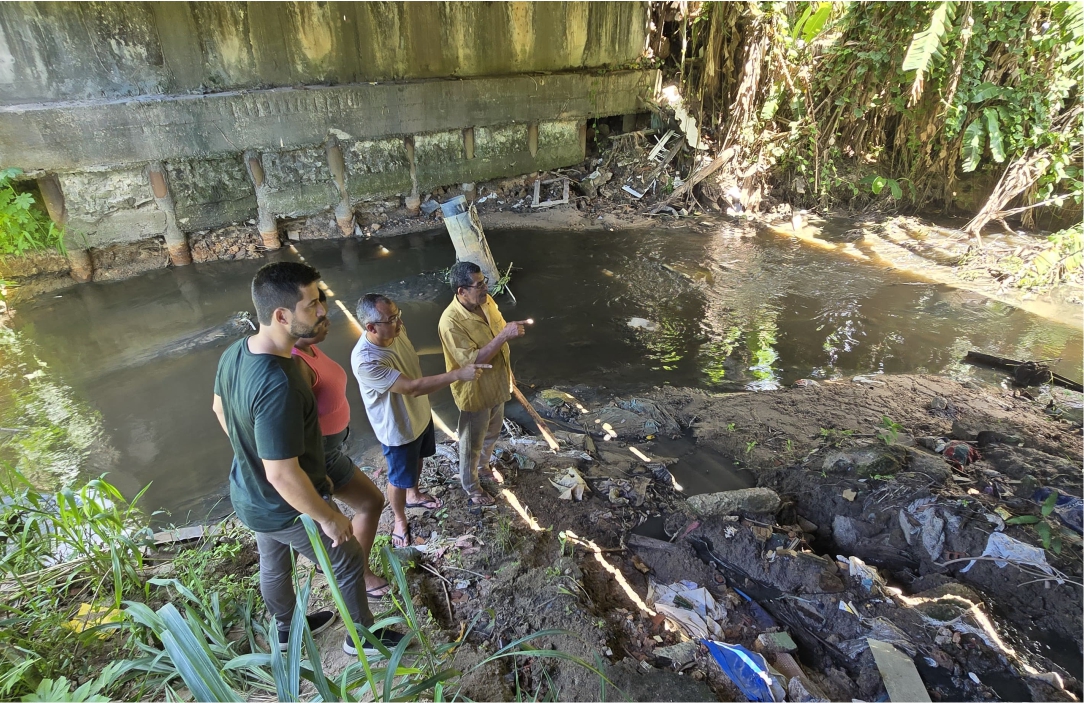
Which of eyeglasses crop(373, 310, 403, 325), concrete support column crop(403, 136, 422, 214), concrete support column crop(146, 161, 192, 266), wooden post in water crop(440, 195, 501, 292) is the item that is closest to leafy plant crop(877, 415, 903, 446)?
eyeglasses crop(373, 310, 403, 325)

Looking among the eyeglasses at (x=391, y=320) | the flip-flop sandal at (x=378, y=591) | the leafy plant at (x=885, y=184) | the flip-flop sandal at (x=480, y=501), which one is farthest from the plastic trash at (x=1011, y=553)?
the leafy plant at (x=885, y=184)

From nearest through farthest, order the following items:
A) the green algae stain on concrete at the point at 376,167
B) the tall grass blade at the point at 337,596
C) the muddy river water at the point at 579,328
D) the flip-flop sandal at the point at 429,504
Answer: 1. the tall grass blade at the point at 337,596
2. the flip-flop sandal at the point at 429,504
3. the muddy river water at the point at 579,328
4. the green algae stain on concrete at the point at 376,167

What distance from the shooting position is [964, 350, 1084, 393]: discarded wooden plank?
5.47 metres

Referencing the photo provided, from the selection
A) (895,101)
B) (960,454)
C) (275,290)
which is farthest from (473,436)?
(895,101)

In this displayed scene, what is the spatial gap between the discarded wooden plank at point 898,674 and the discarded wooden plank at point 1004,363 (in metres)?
4.60

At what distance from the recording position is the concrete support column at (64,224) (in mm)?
7531

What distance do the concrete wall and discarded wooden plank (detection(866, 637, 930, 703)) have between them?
9.80 meters

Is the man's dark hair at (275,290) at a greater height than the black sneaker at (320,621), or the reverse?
the man's dark hair at (275,290)

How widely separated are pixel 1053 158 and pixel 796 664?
31.1 ft

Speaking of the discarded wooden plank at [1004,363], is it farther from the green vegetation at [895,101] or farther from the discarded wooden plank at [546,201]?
A: the discarded wooden plank at [546,201]

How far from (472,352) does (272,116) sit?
753 cm

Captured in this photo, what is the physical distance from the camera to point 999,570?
3068 millimetres

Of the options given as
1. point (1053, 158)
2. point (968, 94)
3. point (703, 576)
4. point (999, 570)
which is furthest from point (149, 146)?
point (1053, 158)

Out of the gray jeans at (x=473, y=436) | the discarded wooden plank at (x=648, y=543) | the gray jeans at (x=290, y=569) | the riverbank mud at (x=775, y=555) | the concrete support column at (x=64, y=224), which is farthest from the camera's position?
the concrete support column at (x=64, y=224)
